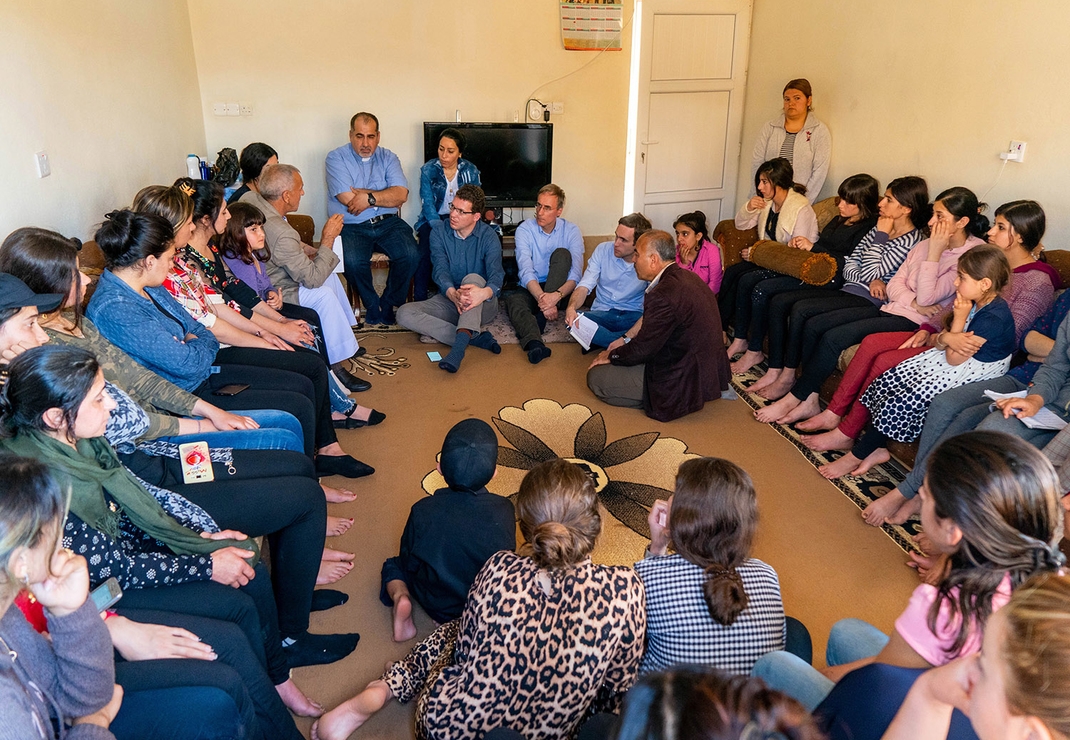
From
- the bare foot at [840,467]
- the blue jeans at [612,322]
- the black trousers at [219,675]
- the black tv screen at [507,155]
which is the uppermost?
the black tv screen at [507,155]

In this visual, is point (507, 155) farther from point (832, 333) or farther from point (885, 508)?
point (885, 508)

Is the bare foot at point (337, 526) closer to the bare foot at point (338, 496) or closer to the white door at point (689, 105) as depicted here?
the bare foot at point (338, 496)

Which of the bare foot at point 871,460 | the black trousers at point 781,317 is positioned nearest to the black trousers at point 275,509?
the bare foot at point 871,460

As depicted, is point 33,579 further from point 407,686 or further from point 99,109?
point 99,109

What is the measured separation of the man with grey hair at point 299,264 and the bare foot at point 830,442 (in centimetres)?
229

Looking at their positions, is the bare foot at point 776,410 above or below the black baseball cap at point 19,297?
below

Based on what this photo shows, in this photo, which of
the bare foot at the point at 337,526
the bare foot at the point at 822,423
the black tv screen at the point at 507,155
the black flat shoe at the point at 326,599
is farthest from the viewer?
the black tv screen at the point at 507,155

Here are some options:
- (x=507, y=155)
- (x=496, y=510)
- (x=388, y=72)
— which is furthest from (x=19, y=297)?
(x=388, y=72)

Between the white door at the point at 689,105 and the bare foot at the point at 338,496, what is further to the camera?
the white door at the point at 689,105

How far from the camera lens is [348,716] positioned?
199 centimetres

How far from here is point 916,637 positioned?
140 cm

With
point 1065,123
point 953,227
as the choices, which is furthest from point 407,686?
point 1065,123

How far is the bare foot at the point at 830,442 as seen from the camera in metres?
3.49

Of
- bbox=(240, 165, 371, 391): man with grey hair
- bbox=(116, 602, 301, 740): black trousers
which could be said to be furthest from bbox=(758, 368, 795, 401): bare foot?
bbox=(116, 602, 301, 740): black trousers
